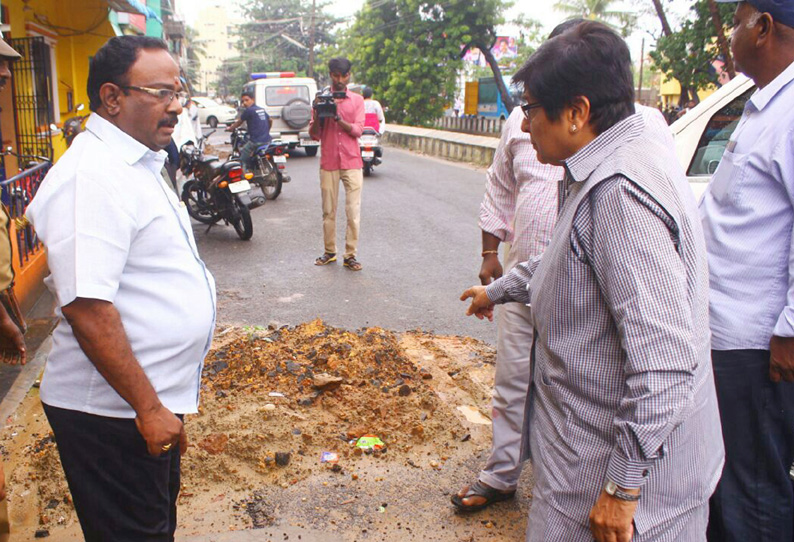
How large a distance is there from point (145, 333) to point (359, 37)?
110 feet

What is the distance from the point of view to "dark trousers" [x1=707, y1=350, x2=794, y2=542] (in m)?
2.18

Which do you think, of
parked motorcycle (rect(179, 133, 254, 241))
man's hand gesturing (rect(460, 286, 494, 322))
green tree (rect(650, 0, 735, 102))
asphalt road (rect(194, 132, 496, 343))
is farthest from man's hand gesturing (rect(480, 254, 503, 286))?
green tree (rect(650, 0, 735, 102))

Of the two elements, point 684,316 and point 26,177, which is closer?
point 684,316

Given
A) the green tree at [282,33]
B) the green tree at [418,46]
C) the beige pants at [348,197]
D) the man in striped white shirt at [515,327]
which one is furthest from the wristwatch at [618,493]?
the green tree at [282,33]

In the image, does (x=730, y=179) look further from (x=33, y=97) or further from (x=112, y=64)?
(x=33, y=97)

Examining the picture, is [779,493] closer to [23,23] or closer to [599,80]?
[599,80]

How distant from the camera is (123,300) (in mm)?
1875

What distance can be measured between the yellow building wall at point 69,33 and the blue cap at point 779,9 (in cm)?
1139

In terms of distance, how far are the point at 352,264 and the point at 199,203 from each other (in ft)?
9.96

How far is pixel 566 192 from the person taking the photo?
1.91 metres

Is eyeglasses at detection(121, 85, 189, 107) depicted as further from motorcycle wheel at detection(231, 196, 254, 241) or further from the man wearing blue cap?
motorcycle wheel at detection(231, 196, 254, 241)

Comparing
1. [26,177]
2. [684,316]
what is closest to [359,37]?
[26,177]

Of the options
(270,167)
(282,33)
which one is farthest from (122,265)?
(282,33)

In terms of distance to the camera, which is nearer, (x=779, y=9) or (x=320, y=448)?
(x=779, y=9)
